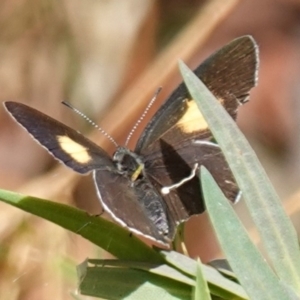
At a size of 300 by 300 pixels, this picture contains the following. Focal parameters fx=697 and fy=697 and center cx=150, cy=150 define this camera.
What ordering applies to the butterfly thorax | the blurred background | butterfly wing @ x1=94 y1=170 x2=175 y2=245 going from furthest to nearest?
the blurred background, the butterfly thorax, butterfly wing @ x1=94 y1=170 x2=175 y2=245

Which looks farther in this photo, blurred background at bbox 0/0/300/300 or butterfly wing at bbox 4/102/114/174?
blurred background at bbox 0/0/300/300

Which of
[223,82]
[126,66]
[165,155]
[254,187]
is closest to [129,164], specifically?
[165,155]

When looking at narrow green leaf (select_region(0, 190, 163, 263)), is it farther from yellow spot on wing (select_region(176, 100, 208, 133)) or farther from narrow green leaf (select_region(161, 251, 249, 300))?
yellow spot on wing (select_region(176, 100, 208, 133))

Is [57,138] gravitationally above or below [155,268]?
above

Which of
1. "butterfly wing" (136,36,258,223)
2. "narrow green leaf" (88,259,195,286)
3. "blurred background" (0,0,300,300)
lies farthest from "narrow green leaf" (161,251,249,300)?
"blurred background" (0,0,300,300)

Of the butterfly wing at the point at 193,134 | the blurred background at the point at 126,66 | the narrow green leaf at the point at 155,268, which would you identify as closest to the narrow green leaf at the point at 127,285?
the narrow green leaf at the point at 155,268

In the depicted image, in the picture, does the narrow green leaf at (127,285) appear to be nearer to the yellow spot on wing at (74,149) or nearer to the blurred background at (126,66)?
the yellow spot on wing at (74,149)

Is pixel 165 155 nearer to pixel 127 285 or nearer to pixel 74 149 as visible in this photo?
pixel 74 149
